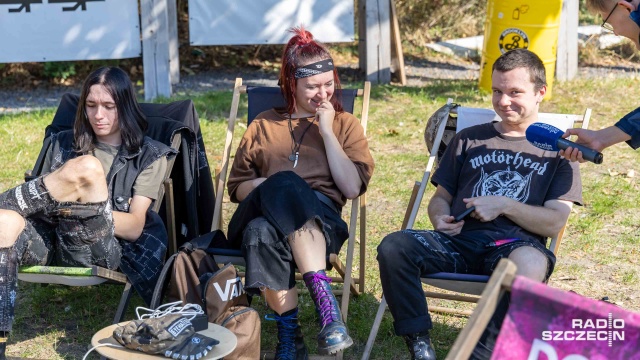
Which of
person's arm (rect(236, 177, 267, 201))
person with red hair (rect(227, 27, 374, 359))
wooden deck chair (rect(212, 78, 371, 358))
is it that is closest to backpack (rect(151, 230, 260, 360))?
person with red hair (rect(227, 27, 374, 359))

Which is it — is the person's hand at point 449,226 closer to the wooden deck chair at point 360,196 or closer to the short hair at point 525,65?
the wooden deck chair at point 360,196

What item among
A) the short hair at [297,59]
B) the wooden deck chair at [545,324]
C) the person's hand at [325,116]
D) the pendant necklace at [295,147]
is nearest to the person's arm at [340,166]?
the person's hand at [325,116]

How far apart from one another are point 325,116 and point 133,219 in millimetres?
1038

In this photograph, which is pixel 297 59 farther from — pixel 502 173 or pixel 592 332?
pixel 592 332

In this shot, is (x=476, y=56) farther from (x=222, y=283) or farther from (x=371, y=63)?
(x=222, y=283)

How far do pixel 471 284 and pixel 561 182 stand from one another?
691mm

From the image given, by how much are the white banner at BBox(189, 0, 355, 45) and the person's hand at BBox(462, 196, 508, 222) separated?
16.0 ft

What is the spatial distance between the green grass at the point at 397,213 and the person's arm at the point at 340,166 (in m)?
0.68

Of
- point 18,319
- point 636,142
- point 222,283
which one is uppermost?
point 636,142

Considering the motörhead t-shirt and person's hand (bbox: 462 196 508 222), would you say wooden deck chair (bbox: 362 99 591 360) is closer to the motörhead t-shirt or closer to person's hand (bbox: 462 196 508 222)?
the motörhead t-shirt

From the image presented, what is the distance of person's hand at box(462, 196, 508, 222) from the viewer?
158 inches

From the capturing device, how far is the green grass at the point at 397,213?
444 cm

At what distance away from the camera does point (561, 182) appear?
4.09 metres

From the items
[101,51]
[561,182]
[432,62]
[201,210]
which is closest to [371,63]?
[432,62]
